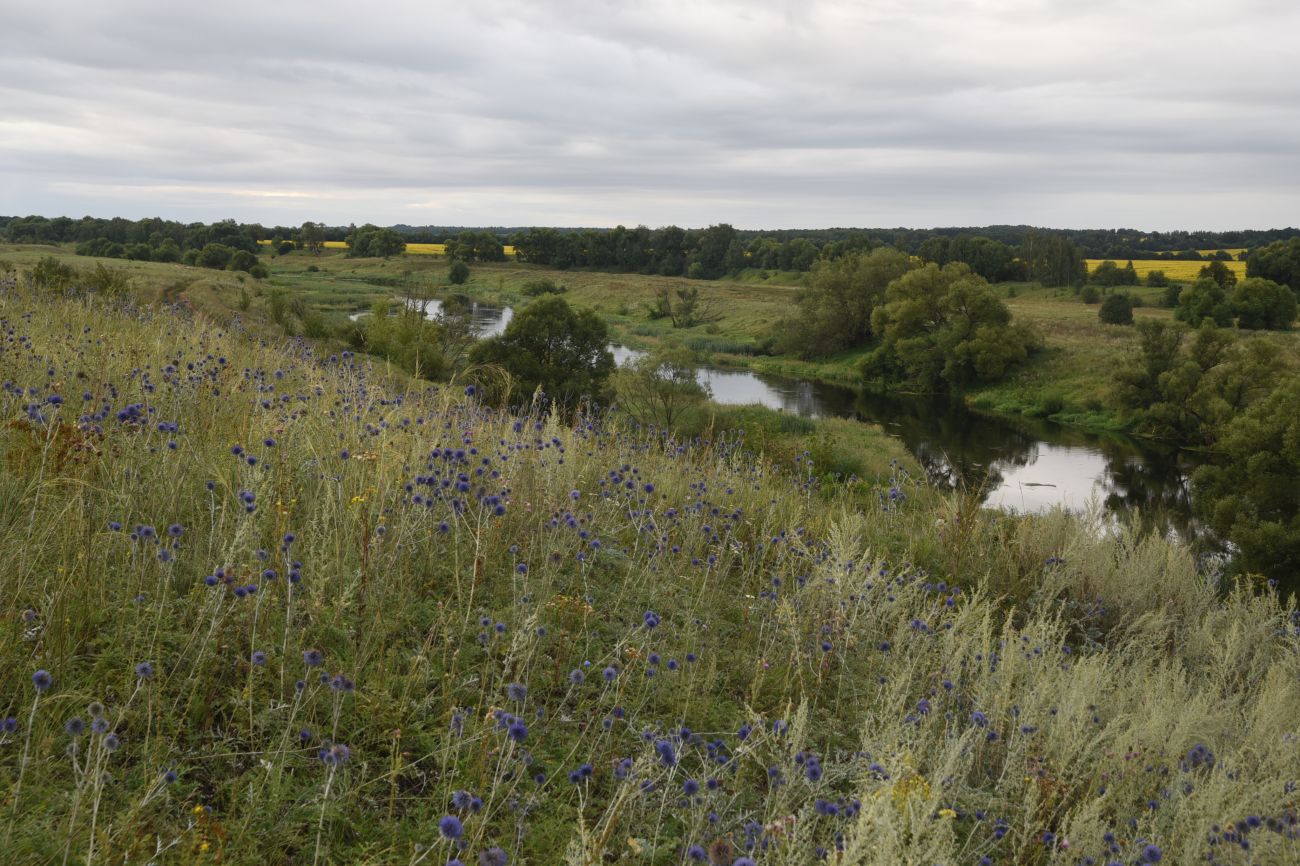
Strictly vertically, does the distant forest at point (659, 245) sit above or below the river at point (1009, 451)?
above

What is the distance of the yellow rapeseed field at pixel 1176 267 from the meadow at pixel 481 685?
94.5 metres

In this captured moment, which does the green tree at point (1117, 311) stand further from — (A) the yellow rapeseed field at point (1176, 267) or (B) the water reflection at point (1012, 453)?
(A) the yellow rapeseed field at point (1176, 267)

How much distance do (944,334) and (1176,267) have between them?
6846 cm

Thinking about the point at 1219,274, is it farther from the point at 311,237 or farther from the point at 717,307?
the point at 311,237

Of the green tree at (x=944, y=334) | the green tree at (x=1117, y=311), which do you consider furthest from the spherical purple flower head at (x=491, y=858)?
the green tree at (x=1117, y=311)

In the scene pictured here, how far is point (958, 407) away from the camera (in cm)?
5041

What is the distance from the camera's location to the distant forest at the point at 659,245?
90613mm

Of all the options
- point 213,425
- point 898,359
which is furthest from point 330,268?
point 213,425

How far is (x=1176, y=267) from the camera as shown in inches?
4063

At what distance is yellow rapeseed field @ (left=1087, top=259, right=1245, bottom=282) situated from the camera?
290 ft

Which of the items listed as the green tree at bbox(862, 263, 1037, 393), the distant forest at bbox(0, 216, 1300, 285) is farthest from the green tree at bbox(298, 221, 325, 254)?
the green tree at bbox(862, 263, 1037, 393)

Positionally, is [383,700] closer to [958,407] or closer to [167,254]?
[958,407]

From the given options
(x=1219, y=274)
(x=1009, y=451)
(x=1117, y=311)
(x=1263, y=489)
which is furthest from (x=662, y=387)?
(x=1219, y=274)

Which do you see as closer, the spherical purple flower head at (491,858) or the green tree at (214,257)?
the spherical purple flower head at (491,858)
